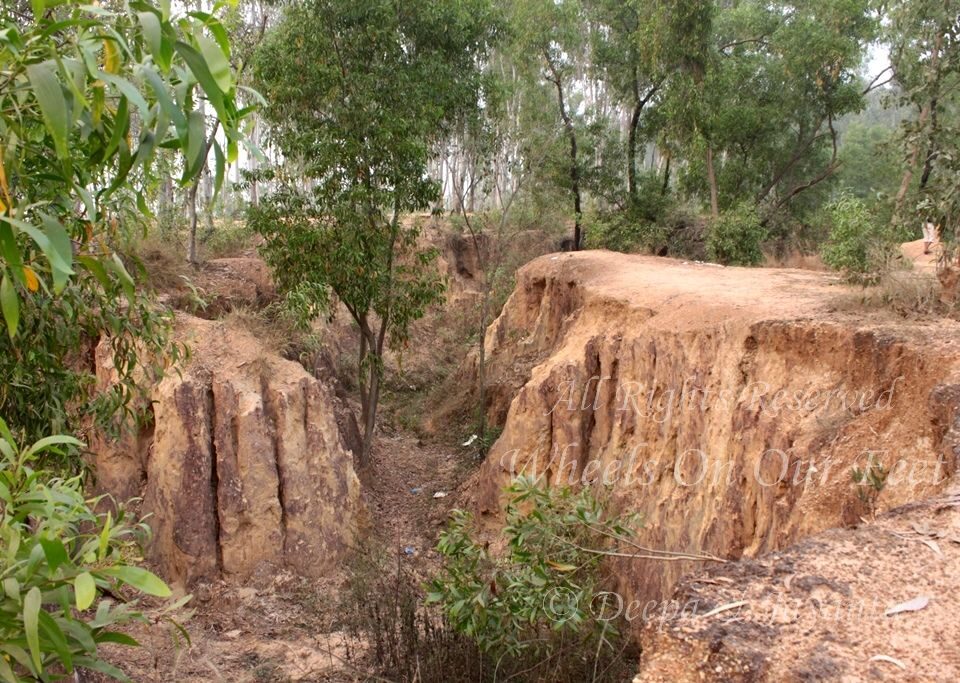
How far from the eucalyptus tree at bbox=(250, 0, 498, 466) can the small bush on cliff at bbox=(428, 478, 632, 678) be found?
17.0 feet

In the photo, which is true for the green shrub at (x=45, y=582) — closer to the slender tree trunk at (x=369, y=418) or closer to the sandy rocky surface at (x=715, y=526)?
the sandy rocky surface at (x=715, y=526)

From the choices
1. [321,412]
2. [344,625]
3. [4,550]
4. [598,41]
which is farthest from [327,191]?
[598,41]

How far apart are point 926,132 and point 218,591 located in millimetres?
9404

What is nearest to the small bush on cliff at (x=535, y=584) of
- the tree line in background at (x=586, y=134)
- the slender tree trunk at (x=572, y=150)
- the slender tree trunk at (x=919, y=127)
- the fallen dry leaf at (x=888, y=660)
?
the fallen dry leaf at (x=888, y=660)

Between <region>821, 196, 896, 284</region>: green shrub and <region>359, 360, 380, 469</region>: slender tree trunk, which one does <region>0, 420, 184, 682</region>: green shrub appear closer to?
<region>821, 196, 896, 284</region>: green shrub

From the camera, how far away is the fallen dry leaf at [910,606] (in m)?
3.09

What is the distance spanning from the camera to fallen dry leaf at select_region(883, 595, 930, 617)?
121 inches

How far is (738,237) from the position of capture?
1555 cm

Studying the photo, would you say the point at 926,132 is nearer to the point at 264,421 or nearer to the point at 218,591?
the point at 264,421

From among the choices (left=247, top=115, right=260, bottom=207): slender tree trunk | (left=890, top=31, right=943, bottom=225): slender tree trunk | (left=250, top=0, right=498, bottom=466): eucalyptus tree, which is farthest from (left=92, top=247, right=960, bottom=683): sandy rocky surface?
(left=250, top=0, right=498, bottom=466): eucalyptus tree

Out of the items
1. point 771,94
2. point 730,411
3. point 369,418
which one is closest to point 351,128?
point 369,418

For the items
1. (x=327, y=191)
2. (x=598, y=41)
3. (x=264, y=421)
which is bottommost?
(x=264, y=421)

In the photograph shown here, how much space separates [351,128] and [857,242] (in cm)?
682

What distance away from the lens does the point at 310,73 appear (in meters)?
10.1
